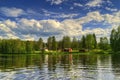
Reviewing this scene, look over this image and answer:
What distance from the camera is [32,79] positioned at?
1586 inches

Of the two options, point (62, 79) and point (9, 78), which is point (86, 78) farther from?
point (9, 78)

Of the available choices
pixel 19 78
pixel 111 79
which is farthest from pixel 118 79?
pixel 19 78

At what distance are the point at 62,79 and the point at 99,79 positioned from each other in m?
5.16

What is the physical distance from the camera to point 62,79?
3988 centimetres

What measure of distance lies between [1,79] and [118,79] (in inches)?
646

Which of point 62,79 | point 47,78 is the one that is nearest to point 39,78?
point 47,78

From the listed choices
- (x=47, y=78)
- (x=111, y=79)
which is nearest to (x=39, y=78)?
(x=47, y=78)

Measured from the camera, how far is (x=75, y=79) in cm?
3981

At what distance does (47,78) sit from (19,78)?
4143 mm

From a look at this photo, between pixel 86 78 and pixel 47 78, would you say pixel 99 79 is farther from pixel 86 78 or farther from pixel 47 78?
pixel 47 78

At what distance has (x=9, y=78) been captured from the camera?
1640 inches

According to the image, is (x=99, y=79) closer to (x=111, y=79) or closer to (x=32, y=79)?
(x=111, y=79)

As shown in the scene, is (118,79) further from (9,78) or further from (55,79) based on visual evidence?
(9,78)

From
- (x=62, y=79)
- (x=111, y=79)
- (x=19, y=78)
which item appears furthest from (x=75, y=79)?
(x=19, y=78)
